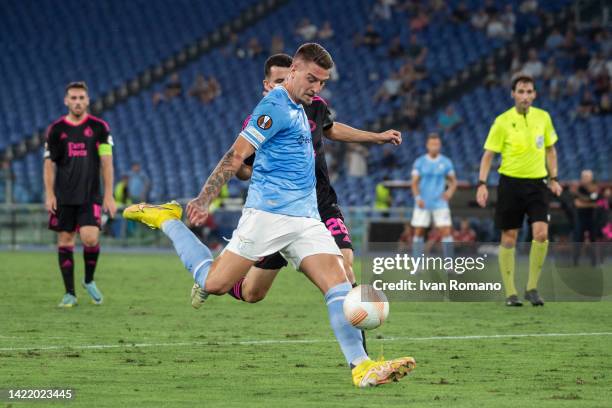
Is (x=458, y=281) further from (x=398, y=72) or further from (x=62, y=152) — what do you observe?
(x=398, y=72)

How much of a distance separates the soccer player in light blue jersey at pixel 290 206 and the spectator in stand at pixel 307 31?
2705 centimetres

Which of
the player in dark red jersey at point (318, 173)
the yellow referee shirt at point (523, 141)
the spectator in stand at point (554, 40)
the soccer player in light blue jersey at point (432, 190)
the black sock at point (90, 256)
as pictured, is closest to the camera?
the player in dark red jersey at point (318, 173)

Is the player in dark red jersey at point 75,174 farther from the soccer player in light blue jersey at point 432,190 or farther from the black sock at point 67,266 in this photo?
the soccer player in light blue jersey at point 432,190

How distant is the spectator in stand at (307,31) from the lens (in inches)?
1353

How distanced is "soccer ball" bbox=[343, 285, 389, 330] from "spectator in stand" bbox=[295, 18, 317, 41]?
2745cm

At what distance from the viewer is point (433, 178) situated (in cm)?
1980

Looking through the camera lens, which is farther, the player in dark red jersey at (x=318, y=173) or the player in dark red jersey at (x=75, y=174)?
the player in dark red jersey at (x=75, y=174)

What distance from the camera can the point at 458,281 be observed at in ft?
50.0

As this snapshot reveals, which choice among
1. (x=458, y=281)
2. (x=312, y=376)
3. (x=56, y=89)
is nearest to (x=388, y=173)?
(x=56, y=89)

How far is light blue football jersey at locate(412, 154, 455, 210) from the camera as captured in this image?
19766 millimetres

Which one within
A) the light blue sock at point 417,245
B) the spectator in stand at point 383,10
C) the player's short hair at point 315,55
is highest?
the spectator in stand at point 383,10

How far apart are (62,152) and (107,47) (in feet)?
81.5

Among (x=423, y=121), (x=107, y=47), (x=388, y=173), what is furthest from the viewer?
(x=107, y=47)

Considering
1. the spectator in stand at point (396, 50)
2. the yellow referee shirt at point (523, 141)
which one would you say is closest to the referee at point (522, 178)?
the yellow referee shirt at point (523, 141)
